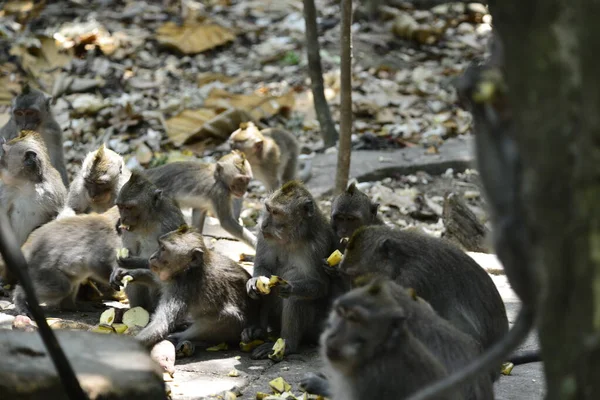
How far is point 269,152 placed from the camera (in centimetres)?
1074

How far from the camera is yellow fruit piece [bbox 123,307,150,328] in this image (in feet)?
21.4

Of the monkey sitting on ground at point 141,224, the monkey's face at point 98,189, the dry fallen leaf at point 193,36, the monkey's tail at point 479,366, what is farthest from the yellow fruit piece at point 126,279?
the dry fallen leaf at point 193,36

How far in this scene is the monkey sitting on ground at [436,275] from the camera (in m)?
5.24

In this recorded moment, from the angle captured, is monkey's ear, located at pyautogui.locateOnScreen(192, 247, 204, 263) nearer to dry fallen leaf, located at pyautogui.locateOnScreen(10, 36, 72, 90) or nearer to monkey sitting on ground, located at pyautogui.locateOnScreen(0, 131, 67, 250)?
monkey sitting on ground, located at pyautogui.locateOnScreen(0, 131, 67, 250)

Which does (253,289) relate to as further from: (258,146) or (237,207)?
(258,146)

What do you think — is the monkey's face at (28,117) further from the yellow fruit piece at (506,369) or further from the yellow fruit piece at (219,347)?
the yellow fruit piece at (506,369)

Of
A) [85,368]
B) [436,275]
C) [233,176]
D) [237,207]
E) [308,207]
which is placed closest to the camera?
[85,368]

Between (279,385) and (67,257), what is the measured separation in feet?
7.52

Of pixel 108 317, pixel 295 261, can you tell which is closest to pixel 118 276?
pixel 108 317

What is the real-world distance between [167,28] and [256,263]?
955 centimetres

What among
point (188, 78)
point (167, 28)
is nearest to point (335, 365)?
point (188, 78)

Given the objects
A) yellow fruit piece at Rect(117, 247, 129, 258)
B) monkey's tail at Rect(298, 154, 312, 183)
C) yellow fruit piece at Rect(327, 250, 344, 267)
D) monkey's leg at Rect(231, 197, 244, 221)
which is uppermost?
yellow fruit piece at Rect(327, 250, 344, 267)

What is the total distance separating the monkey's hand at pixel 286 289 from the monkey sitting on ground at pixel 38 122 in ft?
12.9

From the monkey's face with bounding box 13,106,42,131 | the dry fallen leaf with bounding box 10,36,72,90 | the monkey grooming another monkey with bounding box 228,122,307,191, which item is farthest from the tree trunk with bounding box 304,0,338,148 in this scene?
the dry fallen leaf with bounding box 10,36,72,90
